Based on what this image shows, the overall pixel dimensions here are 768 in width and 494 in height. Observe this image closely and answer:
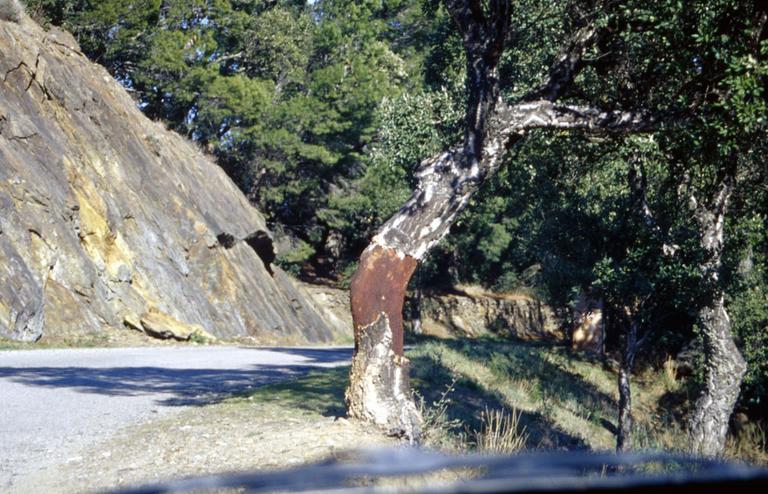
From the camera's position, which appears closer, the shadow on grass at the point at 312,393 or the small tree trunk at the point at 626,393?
the shadow on grass at the point at 312,393

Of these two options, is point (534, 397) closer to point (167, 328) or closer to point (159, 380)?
point (159, 380)

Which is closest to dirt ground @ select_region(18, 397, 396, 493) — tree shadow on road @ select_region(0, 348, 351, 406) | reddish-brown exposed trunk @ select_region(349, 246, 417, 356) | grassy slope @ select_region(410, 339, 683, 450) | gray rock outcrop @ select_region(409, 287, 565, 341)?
reddish-brown exposed trunk @ select_region(349, 246, 417, 356)

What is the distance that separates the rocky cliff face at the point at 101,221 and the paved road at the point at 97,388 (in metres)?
2.80

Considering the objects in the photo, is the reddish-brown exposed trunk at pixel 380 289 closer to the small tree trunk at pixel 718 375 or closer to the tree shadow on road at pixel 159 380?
the tree shadow on road at pixel 159 380

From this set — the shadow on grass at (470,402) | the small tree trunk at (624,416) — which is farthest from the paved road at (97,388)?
the small tree trunk at (624,416)

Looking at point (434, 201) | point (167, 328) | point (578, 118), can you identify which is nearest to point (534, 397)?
point (578, 118)

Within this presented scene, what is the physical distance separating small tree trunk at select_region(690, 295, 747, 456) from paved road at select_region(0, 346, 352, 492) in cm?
685

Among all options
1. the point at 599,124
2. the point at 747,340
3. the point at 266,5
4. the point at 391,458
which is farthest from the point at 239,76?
the point at 391,458

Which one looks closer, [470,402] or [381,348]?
[381,348]

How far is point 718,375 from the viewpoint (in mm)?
13398

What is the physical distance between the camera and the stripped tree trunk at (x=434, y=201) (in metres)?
7.84

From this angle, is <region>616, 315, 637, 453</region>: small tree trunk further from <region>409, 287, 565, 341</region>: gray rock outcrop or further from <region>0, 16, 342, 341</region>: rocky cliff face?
<region>409, 287, 565, 341</region>: gray rock outcrop

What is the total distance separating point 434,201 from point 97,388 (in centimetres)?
607

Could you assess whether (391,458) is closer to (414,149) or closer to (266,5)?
(414,149)
